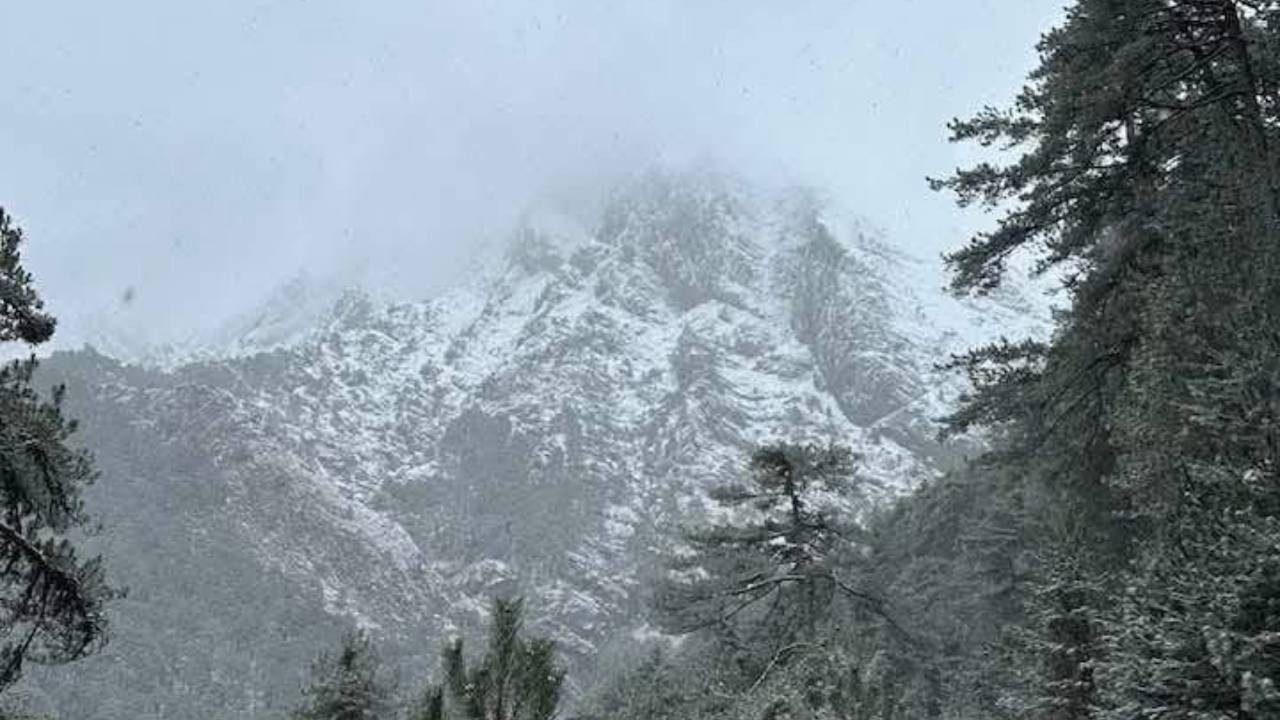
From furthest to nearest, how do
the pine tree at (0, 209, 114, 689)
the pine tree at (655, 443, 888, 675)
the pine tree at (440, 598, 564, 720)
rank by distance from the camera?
the pine tree at (655, 443, 888, 675) < the pine tree at (440, 598, 564, 720) < the pine tree at (0, 209, 114, 689)

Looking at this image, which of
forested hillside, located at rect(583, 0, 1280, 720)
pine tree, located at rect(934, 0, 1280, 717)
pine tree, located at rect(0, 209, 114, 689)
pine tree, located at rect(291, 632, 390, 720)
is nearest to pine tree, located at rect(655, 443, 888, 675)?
forested hillside, located at rect(583, 0, 1280, 720)

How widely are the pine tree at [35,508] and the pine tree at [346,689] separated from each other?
13.4 m

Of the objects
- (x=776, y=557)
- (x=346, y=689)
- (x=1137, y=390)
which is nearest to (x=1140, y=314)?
(x=1137, y=390)

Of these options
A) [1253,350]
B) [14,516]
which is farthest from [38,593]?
[1253,350]

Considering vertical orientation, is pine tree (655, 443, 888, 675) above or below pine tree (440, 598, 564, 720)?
above

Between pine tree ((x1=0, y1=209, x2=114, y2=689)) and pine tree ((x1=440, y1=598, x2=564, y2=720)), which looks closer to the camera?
pine tree ((x1=0, y1=209, x2=114, y2=689))

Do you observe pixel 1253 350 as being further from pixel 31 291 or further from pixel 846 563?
pixel 846 563

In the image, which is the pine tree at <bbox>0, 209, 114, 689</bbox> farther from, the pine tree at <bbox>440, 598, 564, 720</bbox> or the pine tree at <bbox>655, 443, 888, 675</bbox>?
the pine tree at <bbox>655, 443, 888, 675</bbox>

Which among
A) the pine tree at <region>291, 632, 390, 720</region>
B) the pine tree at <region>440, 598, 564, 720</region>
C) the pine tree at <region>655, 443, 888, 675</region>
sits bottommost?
the pine tree at <region>440, 598, 564, 720</region>

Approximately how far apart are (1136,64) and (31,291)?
11243 mm

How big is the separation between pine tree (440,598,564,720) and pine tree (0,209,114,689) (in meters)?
3.65

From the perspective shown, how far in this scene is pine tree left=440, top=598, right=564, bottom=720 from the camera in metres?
10.1

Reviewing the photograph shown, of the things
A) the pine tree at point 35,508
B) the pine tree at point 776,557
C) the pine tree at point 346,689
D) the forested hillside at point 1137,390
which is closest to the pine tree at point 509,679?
the forested hillside at point 1137,390

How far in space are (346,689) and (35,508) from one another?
14268 mm
